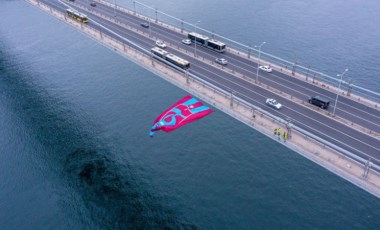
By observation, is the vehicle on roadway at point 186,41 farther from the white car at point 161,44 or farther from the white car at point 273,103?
the white car at point 273,103

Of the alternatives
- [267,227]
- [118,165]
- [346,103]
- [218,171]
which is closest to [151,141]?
[118,165]

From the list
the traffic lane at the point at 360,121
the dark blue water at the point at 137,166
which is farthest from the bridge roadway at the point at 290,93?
the dark blue water at the point at 137,166

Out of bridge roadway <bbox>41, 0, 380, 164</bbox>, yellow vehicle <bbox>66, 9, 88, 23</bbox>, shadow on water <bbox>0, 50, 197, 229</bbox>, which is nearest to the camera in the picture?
bridge roadway <bbox>41, 0, 380, 164</bbox>

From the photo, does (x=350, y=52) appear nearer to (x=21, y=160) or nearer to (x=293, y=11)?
(x=293, y=11)

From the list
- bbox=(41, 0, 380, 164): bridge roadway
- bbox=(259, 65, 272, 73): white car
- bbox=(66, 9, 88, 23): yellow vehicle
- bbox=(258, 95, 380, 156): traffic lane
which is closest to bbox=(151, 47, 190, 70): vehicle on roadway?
bbox=(41, 0, 380, 164): bridge roadway

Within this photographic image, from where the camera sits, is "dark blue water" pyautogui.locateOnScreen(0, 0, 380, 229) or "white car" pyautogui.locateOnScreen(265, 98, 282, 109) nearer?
"white car" pyautogui.locateOnScreen(265, 98, 282, 109)

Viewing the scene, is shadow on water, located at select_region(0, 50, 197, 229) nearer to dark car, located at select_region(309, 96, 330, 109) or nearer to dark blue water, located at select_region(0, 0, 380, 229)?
dark blue water, located at select_region(0, 0, 380, 229)
